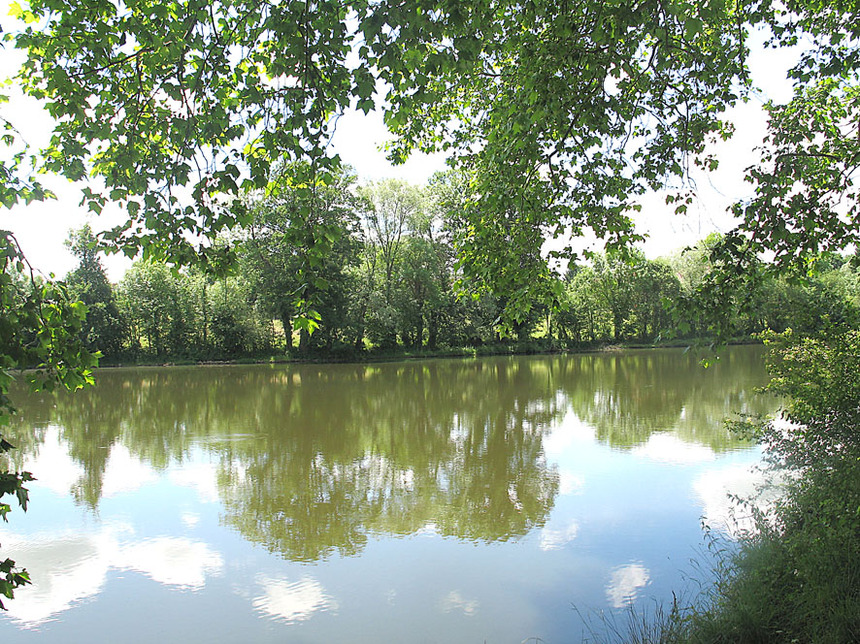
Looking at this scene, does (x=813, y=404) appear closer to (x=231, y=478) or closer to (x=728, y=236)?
(x=728, y=236)

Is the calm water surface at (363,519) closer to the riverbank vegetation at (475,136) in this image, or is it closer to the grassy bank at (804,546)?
the grassy bank at (804,546)

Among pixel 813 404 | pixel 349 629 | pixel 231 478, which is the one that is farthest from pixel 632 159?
pixel 231 478

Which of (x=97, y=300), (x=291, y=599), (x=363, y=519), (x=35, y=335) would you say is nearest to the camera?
(x=35, y=335)

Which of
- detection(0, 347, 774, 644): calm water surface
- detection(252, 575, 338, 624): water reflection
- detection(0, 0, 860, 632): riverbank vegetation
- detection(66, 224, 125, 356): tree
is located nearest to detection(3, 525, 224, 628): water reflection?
detection(0, 347, 774, 644): calm water surface

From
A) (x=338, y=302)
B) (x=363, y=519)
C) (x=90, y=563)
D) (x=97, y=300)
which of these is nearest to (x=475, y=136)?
(x=363, y=519)

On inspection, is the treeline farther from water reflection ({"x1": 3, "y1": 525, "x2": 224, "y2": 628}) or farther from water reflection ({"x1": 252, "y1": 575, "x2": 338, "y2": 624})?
water reflection ({"x1": 252, "y1": 575, "x2": 338, "y2": 624})

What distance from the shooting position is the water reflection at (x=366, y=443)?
7.21m

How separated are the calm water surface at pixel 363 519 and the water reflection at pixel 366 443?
0.19 ft

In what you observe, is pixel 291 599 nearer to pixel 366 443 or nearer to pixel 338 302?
pixel 366 443

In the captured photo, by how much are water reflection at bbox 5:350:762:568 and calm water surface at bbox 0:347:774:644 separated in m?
0.06

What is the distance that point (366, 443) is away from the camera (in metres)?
11.5

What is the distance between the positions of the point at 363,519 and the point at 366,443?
435 cm

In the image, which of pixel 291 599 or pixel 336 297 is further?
pixel 336 297

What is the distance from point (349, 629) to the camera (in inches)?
183
